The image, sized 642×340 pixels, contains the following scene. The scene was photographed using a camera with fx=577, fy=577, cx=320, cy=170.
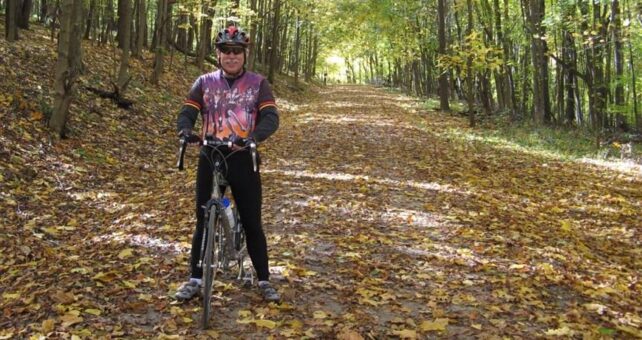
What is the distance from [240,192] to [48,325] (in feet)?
6.01

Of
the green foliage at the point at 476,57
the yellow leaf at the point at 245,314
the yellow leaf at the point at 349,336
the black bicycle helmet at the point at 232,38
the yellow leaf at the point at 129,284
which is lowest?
the yellow leaf at the point at 349,336

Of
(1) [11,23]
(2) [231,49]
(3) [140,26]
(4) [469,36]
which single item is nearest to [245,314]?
(2) [231,49]

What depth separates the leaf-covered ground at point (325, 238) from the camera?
4.98 meters

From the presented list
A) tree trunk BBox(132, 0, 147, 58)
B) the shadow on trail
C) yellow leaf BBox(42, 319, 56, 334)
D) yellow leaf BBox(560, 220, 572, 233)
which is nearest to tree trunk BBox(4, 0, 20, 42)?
tree trunk BBox(132, 0, 147, 58)

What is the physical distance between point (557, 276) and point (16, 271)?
5722mm

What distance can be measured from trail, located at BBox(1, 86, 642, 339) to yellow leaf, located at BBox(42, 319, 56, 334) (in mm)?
25

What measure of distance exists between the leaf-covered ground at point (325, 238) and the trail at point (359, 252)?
26 millimetres

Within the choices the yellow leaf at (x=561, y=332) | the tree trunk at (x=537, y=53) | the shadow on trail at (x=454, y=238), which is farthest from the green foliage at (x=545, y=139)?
the yellow leaf at (x=561, y=332)

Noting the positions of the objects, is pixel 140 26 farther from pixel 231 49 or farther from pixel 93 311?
pixel 93 311

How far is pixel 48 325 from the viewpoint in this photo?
4562 mm

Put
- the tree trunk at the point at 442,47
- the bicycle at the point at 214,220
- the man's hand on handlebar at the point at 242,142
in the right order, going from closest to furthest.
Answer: the man's hand on handlebar at the point at 242,142 → the bicycle at the point at 214,220 → the tree trunk at the point at 442,47

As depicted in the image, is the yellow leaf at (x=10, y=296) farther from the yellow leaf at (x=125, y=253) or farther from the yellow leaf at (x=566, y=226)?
A: the yellow leaf at (x=566, y=226)

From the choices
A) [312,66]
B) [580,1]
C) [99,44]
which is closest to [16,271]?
[99,44]

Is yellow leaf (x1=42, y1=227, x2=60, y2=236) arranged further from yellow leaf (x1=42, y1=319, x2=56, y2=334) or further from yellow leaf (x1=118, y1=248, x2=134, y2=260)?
yellow leaf (x1=42, y1=319, x2=56, y2=334)
